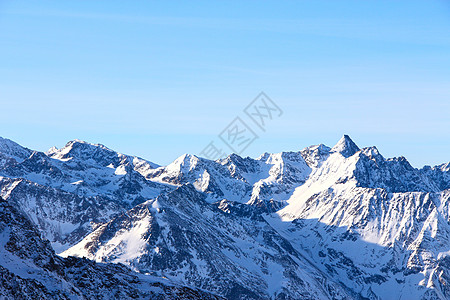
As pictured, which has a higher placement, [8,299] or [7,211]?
[7,211]

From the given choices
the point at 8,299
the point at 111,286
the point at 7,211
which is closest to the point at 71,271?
the point at 111,286

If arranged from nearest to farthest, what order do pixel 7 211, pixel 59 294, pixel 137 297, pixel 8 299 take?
pixel 8 299 → pixel 59 294 → pixel 7 211 → pixel 137 297

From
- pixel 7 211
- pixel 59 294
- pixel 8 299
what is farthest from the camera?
pixel 7 211

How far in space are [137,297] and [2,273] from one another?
142 ft

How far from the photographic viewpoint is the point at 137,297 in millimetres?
199375

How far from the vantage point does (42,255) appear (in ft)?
601

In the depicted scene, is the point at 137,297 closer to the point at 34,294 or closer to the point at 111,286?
the point at 111,286

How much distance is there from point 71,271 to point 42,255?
17.8 metres

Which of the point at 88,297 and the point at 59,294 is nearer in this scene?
the point at 59,294

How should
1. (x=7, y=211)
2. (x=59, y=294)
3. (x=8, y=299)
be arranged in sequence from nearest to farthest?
(x=8, y=299)
(x=59, y=294)
(x=7, y=211)

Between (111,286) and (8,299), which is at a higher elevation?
(111,286)

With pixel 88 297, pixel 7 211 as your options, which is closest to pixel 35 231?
pixel 7 211


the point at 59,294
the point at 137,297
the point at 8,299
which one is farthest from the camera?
the point at 137,297

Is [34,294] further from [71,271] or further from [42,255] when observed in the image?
[71,271]
